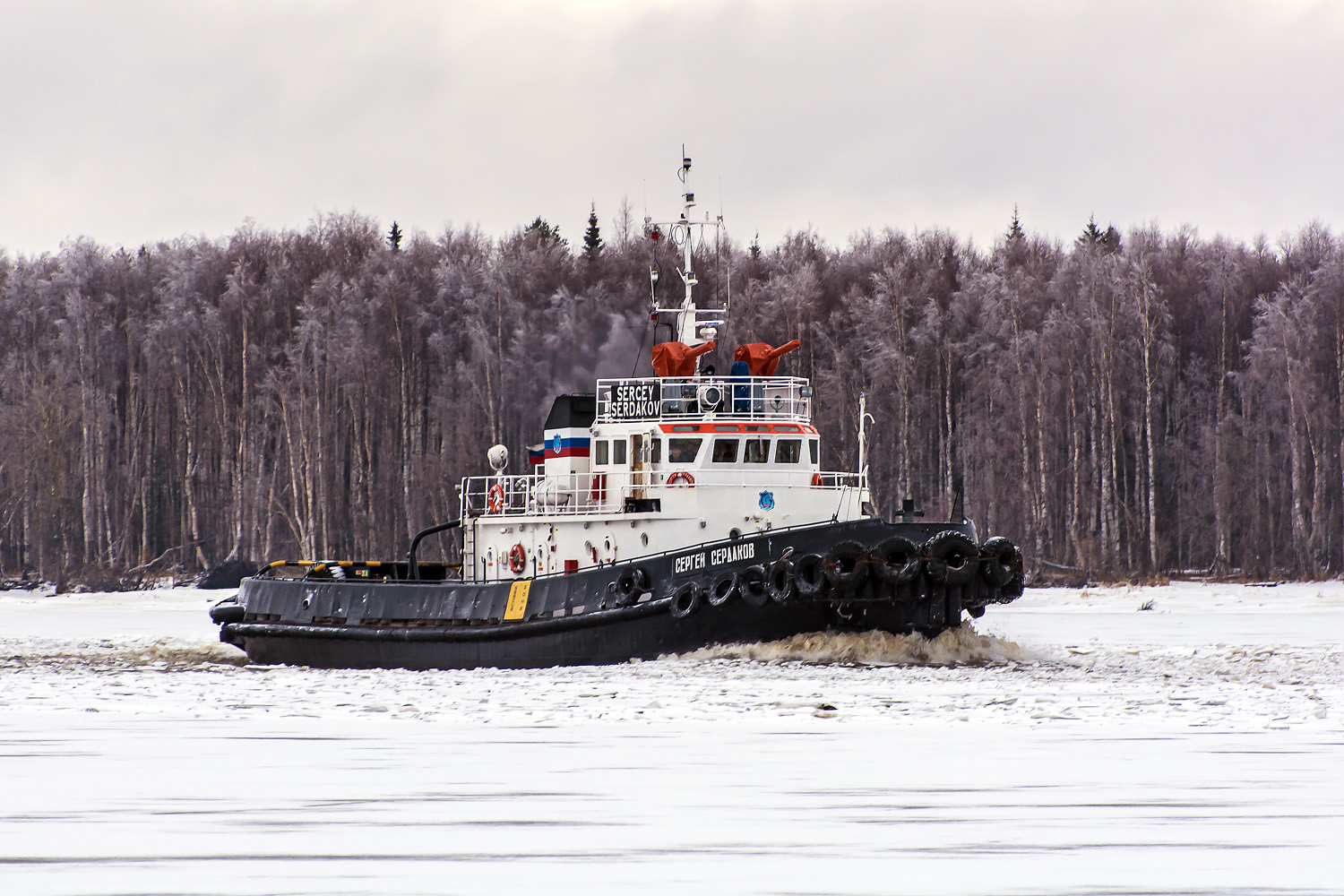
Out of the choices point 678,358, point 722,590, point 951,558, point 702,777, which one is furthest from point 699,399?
point 702,777

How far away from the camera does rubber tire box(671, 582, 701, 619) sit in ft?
58.2

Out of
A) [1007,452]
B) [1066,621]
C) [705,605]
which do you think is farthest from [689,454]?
[1007,452]

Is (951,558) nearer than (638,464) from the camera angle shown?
Yes

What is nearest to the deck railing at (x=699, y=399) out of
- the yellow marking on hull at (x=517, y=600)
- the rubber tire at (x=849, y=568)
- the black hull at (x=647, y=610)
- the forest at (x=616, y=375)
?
the black hull at (x=647, y=610)

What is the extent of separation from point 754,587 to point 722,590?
423mm

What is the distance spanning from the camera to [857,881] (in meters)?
6.61

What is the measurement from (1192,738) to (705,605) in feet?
24.2

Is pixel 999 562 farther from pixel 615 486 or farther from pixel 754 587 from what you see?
pixel 615 486

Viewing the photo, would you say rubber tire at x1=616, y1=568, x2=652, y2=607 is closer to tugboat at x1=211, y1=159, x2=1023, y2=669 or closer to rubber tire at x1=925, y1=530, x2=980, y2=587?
tugboat at x1=211, y1=159, x2=1023, y2=669

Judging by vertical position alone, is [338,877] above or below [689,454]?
below

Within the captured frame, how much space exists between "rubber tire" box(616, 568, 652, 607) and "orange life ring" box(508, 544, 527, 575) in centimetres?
273

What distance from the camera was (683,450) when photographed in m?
19.4

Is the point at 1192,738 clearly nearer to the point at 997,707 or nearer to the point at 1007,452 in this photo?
the point at 997,707

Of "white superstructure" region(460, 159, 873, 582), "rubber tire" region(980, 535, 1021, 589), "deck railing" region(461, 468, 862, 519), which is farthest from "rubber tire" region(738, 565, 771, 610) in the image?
"rubber tire" region(980, 535, 1021, 589)
